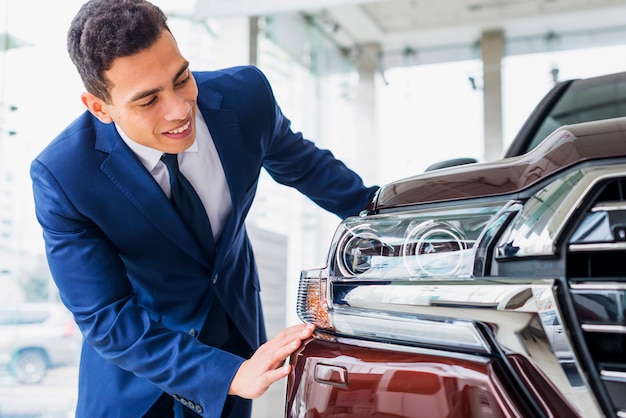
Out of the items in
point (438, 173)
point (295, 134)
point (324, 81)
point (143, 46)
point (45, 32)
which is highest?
point (324, 81)

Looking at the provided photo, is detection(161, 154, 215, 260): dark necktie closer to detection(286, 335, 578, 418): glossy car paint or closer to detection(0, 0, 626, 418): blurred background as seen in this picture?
detection(286, 335, 578, 418): glossy car paint

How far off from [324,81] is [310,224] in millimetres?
2506

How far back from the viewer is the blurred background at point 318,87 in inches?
162

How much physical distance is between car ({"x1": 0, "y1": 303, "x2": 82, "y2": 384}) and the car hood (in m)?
3.39

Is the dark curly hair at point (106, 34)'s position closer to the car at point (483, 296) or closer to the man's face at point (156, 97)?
the man's face at point (156, 97)

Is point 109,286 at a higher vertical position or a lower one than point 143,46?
lower

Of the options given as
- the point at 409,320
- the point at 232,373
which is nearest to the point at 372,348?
the point at 409,320

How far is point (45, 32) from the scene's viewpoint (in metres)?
4.31

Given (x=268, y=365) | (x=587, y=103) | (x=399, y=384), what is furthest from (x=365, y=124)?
(x=399, y=384)

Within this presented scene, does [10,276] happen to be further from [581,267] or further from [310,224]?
[310,224]

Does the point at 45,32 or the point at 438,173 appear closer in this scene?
the point at 438,173

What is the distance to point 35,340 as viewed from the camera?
13.5ft

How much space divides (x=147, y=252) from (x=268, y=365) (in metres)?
0.54

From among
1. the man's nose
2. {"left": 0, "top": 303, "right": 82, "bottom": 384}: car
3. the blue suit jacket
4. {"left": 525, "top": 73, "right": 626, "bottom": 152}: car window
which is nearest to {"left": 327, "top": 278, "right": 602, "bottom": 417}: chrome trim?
the blue suit jacket
